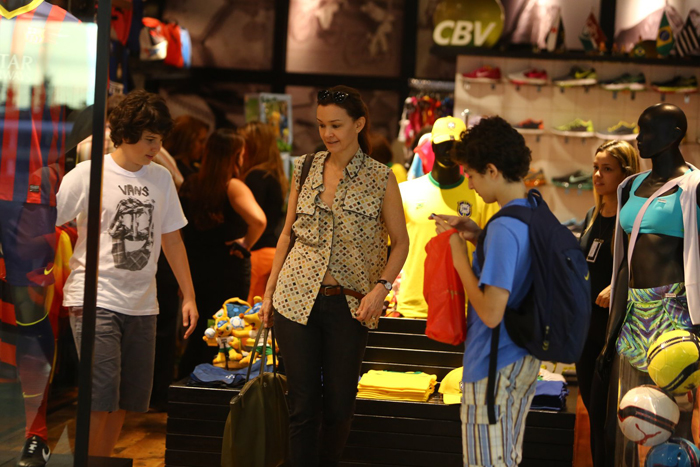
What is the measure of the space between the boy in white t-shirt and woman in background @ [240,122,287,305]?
2.15 meters

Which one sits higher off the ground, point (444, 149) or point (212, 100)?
point (212, 100)

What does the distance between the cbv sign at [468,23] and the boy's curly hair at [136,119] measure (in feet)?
14.4

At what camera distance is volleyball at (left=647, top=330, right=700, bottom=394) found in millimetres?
2959

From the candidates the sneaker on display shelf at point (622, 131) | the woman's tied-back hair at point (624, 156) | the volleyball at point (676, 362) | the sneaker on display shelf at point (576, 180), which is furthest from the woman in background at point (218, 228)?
the sneaker on display shelf at point (622, 131)

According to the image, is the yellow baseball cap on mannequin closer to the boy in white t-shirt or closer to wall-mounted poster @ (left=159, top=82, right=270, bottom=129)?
the boy in white t-shirt

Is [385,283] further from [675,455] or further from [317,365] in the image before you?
[675,455]

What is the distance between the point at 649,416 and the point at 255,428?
1474 mm

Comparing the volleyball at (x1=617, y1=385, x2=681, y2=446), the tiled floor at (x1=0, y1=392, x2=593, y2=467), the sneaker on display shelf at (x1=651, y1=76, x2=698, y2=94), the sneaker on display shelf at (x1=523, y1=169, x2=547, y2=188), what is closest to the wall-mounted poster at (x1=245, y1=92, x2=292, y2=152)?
the sneaker on display shelf at (x1=523, y1=169, x2=547, y2=188)

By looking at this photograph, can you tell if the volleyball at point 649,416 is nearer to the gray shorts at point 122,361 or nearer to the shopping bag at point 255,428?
the shopping bag at point 255,428

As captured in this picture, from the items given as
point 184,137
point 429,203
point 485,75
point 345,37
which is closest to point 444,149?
point 429,203

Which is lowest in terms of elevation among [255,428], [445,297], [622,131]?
[255,428]

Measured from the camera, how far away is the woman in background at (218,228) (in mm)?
5062

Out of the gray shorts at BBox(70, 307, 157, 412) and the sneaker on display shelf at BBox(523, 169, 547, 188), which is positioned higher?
the sneaker on display shelf at BBox(523, 169, 547, 188)

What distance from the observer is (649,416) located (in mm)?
2996
